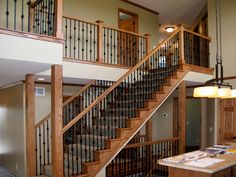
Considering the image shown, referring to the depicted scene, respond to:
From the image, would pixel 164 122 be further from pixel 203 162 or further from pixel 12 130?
pixel 203 162

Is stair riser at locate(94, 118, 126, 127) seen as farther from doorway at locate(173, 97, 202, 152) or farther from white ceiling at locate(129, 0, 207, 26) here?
doorway at locate(173, 97, 202, 152)

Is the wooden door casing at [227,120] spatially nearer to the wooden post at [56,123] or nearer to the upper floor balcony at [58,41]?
the upper floor balcony at [58,41]

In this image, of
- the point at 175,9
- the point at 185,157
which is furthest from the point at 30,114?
the point at 175,9

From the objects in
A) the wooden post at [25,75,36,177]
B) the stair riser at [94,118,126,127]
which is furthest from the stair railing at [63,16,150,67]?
the wooden post at [25,75,36,177]

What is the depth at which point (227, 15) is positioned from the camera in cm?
777

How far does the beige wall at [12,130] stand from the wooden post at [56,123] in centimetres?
250

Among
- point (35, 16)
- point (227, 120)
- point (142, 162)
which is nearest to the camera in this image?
point (35, 16)

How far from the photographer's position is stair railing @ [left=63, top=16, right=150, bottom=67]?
6880mm

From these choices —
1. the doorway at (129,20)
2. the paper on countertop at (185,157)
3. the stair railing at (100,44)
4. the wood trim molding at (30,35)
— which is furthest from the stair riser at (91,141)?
A: the doorway at (129,20)

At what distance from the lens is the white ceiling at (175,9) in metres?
9.05

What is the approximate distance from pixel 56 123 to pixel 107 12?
5.08m

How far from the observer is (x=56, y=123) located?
4.38 metres

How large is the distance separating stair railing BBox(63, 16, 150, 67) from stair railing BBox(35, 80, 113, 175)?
0.75 meters

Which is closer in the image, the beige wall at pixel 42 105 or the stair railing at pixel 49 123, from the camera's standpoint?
the stair railing at pixel 49 123
